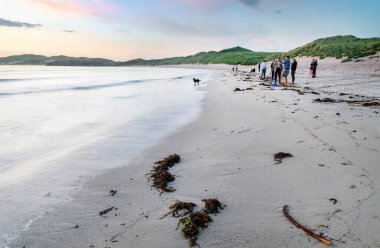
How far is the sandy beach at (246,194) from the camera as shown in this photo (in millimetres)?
2721

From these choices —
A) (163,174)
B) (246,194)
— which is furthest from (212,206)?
(163,174)

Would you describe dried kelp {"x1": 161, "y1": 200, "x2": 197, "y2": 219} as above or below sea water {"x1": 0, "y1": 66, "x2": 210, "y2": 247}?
above

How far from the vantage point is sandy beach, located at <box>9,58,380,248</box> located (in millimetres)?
2721

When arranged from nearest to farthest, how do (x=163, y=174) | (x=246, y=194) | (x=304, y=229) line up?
(x=304, y=229) < (x=246, y=194) < (x=163, y=174)

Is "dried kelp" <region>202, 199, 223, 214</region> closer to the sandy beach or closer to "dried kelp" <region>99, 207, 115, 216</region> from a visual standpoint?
the sandy beach

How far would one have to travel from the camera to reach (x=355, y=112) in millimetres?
7754

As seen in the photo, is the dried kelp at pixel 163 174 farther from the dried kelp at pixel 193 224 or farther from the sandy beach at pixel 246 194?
the dried kelp at pixel 193 224

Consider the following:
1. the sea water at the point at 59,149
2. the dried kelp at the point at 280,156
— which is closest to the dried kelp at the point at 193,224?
the sea water at the point at 59,149

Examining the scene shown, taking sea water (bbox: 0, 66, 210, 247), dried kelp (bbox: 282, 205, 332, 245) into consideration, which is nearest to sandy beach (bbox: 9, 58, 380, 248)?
dried kelp (bbox: 282, 205, 332, 245)

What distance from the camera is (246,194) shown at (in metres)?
3.56

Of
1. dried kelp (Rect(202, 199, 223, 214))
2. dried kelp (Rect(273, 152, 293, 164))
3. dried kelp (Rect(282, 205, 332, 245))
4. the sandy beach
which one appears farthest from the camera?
dried kelp (Rect(273, 152, 293, 164))

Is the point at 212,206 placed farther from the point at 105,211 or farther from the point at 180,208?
the point at 105,211

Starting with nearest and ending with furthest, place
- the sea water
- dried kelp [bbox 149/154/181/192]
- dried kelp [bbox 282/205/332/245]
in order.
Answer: dried kelp [bbox 282/205/332/245] < the sea water < dried kelp [bbox 149/154/181/192]

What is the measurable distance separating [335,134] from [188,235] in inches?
170
